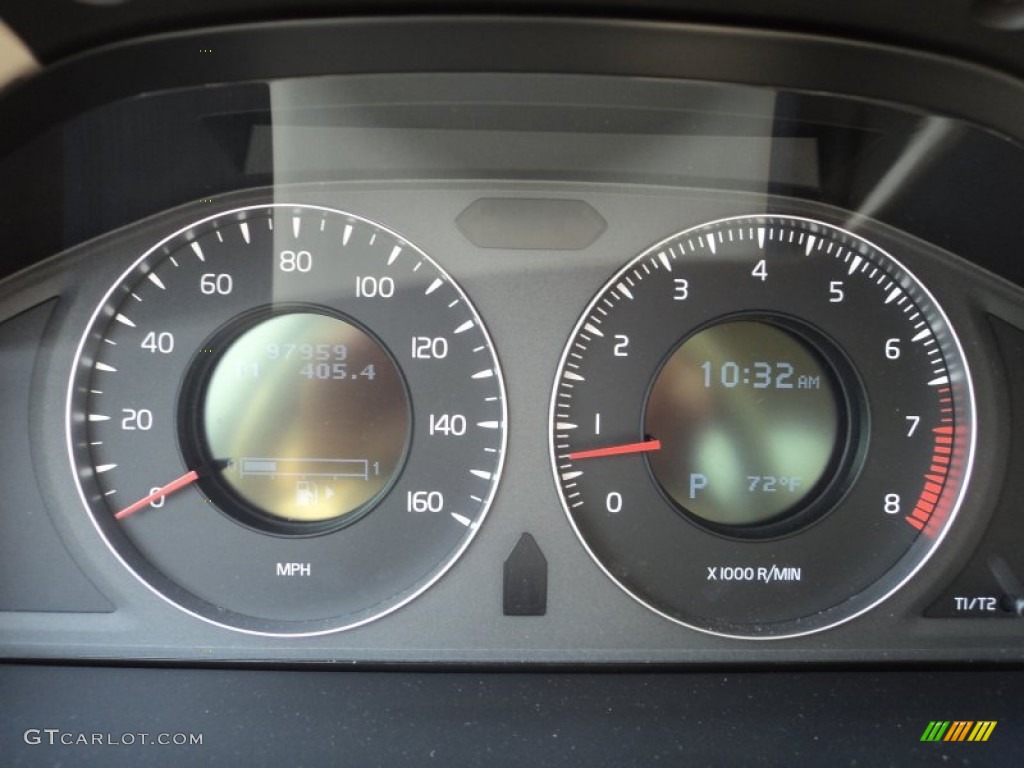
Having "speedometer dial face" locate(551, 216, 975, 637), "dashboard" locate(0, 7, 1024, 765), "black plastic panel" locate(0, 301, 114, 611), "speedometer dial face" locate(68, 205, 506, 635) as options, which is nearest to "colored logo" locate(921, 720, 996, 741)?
"dashboard" locate(0, 7, 1024, 765)

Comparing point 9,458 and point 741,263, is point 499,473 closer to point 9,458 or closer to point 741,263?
point 741,263

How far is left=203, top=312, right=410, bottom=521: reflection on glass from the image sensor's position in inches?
89.9

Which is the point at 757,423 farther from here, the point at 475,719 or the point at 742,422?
the point at 475,719

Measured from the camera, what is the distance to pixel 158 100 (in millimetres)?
1852

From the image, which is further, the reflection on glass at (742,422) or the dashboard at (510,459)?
the reflection on glass at (742,422)

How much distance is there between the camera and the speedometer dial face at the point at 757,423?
2254 millimetres

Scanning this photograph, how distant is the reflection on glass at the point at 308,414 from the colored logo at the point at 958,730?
1.30 metres

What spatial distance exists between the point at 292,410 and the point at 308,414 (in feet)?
0.12

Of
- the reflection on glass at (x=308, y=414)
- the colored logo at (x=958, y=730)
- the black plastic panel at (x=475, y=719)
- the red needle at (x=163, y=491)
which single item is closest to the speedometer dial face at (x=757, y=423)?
the black plastic panel at (x=475, y=719)

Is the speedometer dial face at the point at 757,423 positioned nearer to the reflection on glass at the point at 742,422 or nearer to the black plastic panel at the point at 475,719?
the reflection on glass at the point at 742,422

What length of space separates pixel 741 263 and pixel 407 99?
2.68ft

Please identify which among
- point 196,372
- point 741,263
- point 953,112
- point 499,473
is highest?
point 953,112

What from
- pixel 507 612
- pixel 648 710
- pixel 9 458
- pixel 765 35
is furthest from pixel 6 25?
pixel 648 710

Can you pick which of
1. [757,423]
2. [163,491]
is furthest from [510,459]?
[163,491]
